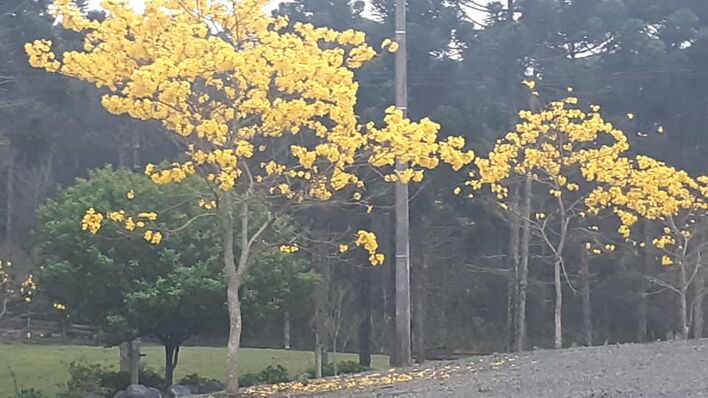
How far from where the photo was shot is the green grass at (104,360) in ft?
74.3

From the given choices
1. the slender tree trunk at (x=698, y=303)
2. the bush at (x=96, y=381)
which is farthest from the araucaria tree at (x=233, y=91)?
the slender tree trunk at (x=698, y=303)

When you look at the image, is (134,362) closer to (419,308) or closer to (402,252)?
(402,252)

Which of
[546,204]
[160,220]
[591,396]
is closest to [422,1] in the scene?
[546,204]

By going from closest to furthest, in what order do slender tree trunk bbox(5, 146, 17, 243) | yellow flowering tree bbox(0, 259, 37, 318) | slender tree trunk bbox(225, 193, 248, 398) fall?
1. slender tree trunk bbox(225, 193, 248, 398)
2. yellow flowering tree bbox(0, 259, 37, 318)
3. slender tree trunk bbox(5, 146, 17, 243)

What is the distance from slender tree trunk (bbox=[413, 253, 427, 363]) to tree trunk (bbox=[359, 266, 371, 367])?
1302mm

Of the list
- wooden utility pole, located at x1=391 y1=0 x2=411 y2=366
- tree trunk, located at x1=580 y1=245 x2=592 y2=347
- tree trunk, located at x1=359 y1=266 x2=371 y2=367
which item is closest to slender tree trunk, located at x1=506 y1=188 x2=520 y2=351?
tree trunk, located at x1=580 y1=245 x2=592 y2=347

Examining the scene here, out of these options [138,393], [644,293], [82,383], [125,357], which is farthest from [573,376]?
[644,293]

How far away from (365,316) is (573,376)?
1758 centimetres

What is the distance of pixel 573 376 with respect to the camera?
10406 mm

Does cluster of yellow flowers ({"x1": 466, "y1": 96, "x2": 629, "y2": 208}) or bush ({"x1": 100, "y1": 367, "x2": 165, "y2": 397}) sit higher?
cluster of yellow flowers ({"x1": 466, "y1": 96, "x2": 629, "y2": 208})

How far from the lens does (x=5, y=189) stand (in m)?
34.8

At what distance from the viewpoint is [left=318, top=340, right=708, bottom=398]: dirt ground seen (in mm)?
9078

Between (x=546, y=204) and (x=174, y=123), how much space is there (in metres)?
17.2

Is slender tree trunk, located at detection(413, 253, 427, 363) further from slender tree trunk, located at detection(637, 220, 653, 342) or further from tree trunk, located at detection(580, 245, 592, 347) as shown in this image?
slender tree trunk, located at detection(637, 220, 653, 342)
